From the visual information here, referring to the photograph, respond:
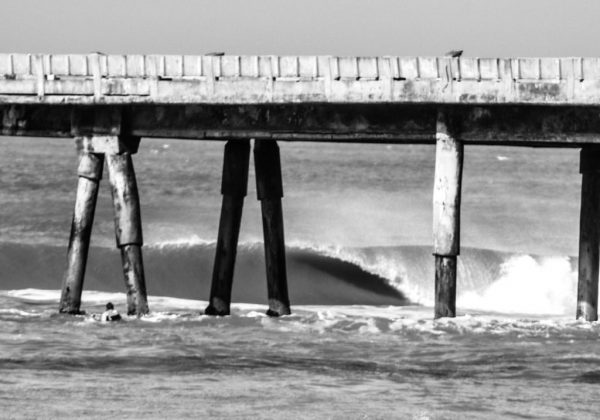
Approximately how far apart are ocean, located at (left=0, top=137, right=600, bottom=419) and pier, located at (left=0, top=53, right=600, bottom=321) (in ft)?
4.92

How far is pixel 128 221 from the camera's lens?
2544 centimetres

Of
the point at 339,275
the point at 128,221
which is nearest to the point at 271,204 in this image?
the point at 128,221

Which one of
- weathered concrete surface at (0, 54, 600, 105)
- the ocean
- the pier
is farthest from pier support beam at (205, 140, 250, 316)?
Answer: weathered concrete surface at (0, 54, 600, 105)

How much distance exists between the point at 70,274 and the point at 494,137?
280 inches

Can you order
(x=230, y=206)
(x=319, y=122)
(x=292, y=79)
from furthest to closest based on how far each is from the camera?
(x=230, y=206) < (x=319, y=122) < (x=292, y=79)

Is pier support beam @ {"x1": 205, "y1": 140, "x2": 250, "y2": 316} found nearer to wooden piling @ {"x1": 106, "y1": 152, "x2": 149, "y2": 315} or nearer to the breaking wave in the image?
wooden piling @ {"x1": 106, "y1": 152, "x2": 149, "y2": 315}

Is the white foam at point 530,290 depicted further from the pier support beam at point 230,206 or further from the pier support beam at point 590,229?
the pier support beam at point 230,206

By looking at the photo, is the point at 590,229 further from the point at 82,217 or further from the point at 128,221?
the point at 82,217

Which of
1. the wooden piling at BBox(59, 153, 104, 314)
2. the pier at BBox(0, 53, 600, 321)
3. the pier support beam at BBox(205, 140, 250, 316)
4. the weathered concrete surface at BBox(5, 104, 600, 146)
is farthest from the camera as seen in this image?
the pier support beam at BBox(205, 140, 250, 316)

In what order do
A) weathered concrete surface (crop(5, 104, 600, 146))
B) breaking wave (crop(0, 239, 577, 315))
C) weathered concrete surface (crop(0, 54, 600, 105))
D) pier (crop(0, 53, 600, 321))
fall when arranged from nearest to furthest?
weathered concrete surface (crop(0, 54, 600, 105))
pier (crop(0, 53, 600, 321))
weathered concrete surface (crop(5, 104, 600, 146))
breaking wave (crop(0, 239, 577, 315))

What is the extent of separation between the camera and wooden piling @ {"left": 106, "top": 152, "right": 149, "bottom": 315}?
2544 centimetres

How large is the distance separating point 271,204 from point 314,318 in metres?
2.18

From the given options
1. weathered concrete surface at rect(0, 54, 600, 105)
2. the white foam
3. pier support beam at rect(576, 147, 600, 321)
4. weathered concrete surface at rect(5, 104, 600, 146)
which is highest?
weathered concrete surface at rect(0, 54, 600, 105)

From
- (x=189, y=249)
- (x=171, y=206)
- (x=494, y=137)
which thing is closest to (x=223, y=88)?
(x=494, y=137)
